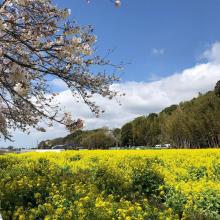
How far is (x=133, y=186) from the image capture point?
14547 mm

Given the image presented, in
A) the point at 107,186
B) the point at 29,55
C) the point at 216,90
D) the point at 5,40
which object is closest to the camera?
the point at 5,40

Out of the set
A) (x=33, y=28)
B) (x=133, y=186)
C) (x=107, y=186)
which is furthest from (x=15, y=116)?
(x=133, y=186)

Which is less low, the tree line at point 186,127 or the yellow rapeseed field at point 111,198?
the tree line at point 186,127

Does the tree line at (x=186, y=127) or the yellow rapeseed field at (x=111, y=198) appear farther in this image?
the tree line at (x=186, y=127)

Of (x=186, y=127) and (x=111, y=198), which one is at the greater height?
(x=186, y=127)

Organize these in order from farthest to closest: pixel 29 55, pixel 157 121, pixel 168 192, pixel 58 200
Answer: pixel 157 121, pixel 168 192, pixel 58 200, pixel 29 55

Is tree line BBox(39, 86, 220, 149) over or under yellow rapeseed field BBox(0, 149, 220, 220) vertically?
over

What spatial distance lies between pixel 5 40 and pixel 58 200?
3.81 meters

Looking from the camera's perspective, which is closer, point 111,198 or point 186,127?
point 111,198

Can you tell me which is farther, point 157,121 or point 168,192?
point 157,121

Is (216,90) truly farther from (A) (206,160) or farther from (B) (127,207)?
(B) (127,207)

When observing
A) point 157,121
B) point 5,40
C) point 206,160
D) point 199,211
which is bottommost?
point 199,211

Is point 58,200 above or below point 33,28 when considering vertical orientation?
below

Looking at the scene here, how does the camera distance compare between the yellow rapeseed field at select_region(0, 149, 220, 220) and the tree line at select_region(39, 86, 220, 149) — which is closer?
the yellow rapeseed field at select_region(0, 149, 220, 220)
